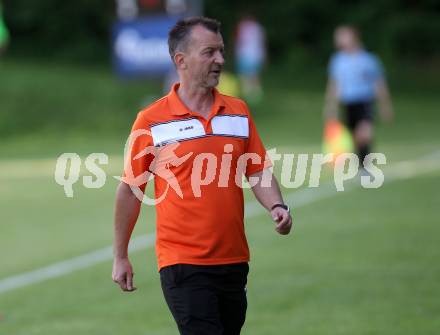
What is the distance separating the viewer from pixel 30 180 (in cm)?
2122

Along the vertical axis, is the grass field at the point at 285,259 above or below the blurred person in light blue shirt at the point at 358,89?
below

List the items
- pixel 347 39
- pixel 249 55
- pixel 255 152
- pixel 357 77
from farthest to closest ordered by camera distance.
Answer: pixel 249 55 < pixel 357 77 < pixel 347 39 < pixel 255 152

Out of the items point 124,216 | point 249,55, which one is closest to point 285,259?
→ point 124,216

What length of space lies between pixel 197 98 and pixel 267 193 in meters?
0.63

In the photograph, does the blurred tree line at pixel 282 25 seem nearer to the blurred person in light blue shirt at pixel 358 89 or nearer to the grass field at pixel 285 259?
the grass field at pixel 285 259

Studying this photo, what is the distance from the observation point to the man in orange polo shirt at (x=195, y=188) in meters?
6.47

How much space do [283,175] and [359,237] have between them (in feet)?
23.9

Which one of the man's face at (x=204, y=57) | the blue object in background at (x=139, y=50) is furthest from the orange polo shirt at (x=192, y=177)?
the blue object in background at (x=139, y=50)

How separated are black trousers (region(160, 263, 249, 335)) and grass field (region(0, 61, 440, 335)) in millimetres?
2730

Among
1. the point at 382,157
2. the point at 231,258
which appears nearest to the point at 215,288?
the point at 231,258

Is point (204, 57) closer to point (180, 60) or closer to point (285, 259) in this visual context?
point (180, 60)

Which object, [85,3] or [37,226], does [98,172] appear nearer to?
[37,226]

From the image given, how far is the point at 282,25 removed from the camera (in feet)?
163

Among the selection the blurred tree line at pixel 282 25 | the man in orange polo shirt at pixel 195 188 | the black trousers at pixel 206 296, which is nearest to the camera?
the black trousers at pixel 206 296
